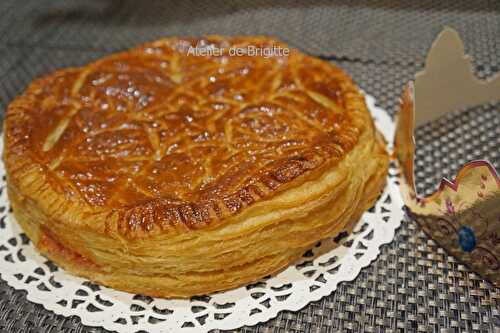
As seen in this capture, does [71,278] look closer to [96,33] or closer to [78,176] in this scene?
[78,176]

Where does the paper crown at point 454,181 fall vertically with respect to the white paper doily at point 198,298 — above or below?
above

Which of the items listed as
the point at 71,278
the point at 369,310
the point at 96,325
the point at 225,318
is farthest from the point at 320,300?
the point at 71,278

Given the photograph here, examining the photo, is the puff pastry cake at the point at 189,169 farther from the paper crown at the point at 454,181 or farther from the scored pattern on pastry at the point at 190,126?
the paper crown at the point at 454,181

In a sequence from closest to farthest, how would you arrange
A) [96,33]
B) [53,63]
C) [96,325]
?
[96,325]
[53,63]
[96,33]

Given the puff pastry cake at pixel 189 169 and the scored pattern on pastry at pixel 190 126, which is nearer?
the puff pastry cake at pixel 189 169

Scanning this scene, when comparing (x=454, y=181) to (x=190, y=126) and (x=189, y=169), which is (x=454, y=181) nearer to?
(x=189, y=169)

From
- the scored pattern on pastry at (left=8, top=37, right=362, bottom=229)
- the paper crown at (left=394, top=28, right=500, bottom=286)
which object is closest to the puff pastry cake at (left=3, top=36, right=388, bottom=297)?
the scored pattern on pastry at (left=8, top=37, right=362, bottom=229)

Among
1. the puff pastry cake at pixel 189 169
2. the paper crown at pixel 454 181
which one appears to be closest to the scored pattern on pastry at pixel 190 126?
the puff pastry cake at pixel 189 169

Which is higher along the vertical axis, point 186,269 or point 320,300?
point 186,269
